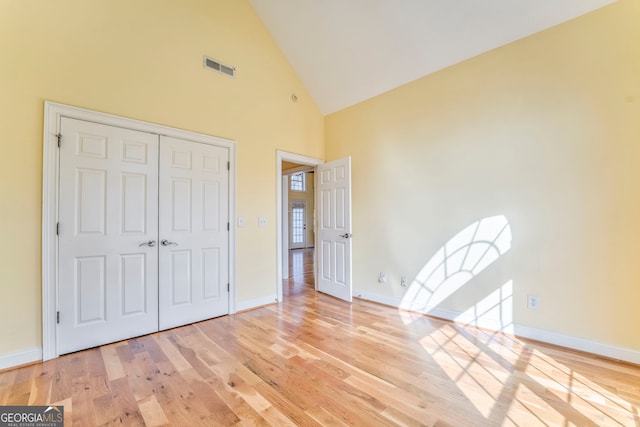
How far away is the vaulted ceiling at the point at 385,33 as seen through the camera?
2.62 m

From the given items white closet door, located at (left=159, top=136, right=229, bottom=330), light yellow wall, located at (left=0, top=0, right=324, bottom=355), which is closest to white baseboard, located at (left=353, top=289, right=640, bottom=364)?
light yellow wall, located at (left=0, top=0, right=324, bottom=355)

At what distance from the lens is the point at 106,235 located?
2623 millimetres

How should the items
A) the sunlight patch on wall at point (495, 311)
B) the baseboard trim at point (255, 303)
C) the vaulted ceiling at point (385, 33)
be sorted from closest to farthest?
the vaulted ceiling at point (385, 33) < the sunlight patch on wall at point (495, 311) < the baseboard trim at point (255, 303)

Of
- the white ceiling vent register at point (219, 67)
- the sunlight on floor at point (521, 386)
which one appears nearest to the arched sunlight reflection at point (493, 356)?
the sunlight on floor at point (521, 386)

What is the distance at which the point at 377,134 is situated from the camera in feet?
13.1

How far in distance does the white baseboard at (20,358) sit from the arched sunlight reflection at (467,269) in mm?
3768

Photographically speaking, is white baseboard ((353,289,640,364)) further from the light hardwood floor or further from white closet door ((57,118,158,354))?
white closet door ((57,118,158,354))

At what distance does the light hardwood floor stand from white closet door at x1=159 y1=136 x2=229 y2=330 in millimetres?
379

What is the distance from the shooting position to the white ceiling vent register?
3.30m

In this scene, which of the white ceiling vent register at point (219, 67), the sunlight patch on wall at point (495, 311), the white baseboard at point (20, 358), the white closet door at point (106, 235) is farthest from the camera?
the white ceiling vent register at point (219, 67)

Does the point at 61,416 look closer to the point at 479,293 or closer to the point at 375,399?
the point at 375,399

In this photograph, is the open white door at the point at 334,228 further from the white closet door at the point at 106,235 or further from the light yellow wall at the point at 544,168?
the white closet door at the point at 106,235

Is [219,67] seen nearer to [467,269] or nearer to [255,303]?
[255,303]

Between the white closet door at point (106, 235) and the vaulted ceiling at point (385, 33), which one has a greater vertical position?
the vaulted ceiling at point (385, 33)
